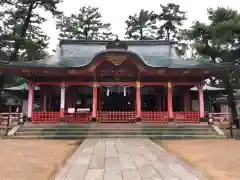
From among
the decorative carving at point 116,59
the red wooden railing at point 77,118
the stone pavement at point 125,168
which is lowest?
the stone pavement at point 125,168

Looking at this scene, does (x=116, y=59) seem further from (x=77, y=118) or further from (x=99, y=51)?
(x=77, y=118)

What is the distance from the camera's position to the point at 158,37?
43.1 m

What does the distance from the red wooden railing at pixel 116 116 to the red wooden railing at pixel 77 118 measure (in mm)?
769

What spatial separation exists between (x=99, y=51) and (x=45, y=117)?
5.43 metres

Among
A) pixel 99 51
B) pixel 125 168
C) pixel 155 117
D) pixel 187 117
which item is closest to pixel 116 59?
pixel 99 51

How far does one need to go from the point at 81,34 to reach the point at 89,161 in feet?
120

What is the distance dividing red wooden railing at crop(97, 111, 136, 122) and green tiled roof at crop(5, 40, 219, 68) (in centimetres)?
350

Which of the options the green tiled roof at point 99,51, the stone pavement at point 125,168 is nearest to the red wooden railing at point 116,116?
the green tiled roof at point 99,51

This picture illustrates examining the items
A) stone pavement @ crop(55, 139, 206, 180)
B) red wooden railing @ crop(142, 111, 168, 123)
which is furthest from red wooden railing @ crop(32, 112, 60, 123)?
stone pavement @ crop(55, 139, 206, 180)

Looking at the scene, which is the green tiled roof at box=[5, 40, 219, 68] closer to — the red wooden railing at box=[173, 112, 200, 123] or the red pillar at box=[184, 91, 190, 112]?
the red pillar at box=[184, 91, 190, 112]

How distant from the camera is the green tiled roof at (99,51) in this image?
16.3 m

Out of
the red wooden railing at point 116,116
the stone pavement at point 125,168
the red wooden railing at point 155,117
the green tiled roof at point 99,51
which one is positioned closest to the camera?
the stone pavement at point 125,168

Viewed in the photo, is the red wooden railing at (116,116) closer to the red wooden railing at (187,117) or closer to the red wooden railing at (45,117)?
the red wooden railing at (45,117)

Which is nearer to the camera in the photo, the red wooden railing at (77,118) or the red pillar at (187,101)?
the red wooden railing at (77,118)
